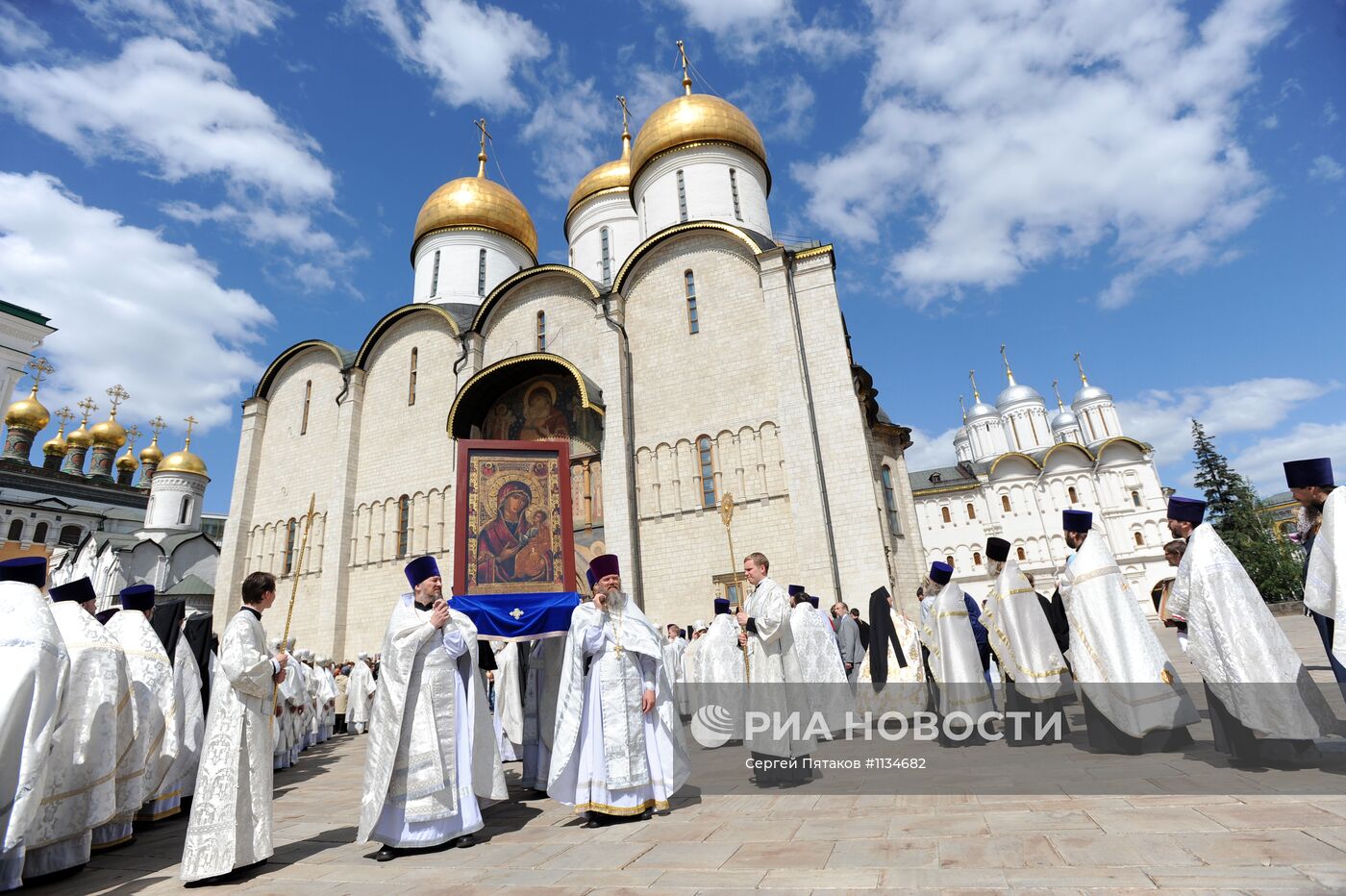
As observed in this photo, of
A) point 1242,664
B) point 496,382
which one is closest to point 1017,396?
point 496,382

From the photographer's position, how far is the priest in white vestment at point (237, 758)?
3.27m

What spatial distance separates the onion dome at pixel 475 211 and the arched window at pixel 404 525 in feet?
33.7

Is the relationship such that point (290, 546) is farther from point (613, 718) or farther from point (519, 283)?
point (613, 718)

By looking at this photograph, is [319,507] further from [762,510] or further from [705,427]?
[762,510]

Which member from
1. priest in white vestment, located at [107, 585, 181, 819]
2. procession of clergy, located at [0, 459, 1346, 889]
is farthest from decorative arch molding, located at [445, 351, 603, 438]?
priest in white vestment, located at [107, 585, 181, 819]

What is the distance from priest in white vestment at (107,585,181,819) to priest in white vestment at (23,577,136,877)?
36 cm

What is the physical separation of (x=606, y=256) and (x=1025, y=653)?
71.1ft

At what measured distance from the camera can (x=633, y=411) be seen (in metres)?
15.8

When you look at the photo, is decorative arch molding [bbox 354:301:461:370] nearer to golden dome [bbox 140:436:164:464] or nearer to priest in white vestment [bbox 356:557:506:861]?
priest in white vestment [bbox 356:557:506:861]

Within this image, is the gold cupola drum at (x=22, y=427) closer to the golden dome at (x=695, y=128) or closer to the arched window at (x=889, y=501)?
the golden dome at (x=695, y=128)

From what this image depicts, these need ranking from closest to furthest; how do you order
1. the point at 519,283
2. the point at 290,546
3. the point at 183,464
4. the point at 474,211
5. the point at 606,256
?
the point at 519,283, the point at 290,546, the point at 474,211, the point at 606,256, the point at 183,464

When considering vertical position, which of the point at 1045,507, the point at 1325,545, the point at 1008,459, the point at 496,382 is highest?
the point at 1008,459

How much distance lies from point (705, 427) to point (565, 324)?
543 cm

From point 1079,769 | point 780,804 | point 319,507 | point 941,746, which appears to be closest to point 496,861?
point 780,804
